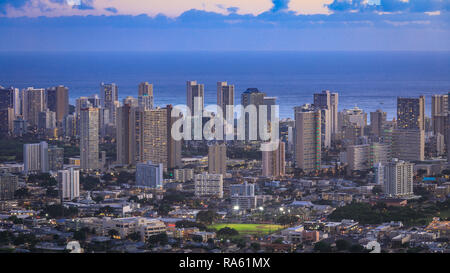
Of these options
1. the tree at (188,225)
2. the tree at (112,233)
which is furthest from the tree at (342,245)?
the tree at (112,233)

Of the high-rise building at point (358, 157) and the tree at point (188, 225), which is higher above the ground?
the high-rise building at point (358, 157)

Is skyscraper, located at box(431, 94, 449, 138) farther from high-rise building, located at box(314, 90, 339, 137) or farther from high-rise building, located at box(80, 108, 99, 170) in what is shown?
high-rise building, located at box(80, 108, 99, 170)

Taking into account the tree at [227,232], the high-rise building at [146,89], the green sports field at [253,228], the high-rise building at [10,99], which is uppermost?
the high-rise building at [146,89]

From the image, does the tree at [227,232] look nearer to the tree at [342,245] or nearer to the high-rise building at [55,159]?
the tree at [342,245]

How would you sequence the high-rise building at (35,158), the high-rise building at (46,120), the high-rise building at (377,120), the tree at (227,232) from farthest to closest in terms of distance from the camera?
1. the high-rise building at (46,120)
2. the high-rise building at (377,120)
3. the high-rise building at (35,158)
4. the tree at (227,232)

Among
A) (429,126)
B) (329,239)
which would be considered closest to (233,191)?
(329,239)

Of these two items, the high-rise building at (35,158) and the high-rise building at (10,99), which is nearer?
the high-rise building at (35,158)

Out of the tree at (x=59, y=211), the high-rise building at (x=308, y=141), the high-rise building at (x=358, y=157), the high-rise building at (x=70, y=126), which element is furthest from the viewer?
the high-rise building at (x=70, y=126)
